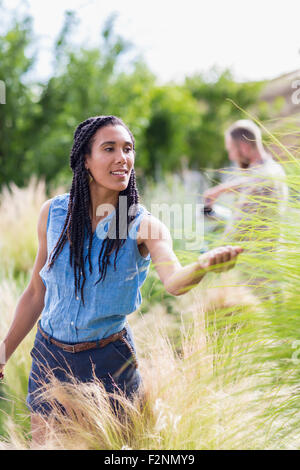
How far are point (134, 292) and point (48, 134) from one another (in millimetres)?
8237

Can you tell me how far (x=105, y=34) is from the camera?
941 cm

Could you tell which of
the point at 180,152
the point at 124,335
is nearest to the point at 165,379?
the point at 124,335

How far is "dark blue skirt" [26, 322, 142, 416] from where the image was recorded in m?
1.68

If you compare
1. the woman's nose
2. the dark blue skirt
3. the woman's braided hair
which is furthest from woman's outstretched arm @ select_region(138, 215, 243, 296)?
the dark blue skirt

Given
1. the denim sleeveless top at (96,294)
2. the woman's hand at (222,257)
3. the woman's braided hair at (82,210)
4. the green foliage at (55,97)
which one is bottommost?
the denim sleeveless top at (96,294)

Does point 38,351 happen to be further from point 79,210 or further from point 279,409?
point 279,409

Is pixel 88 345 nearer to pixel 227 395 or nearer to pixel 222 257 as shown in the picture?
pixel 227 395

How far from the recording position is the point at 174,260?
1550mm

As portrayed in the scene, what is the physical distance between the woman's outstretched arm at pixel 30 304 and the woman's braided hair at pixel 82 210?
4.8 inches

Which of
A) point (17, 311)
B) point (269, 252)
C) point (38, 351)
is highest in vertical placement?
point (269, 252)

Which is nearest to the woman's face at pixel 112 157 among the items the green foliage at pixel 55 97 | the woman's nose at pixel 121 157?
the woman's nose at pixel 121 157

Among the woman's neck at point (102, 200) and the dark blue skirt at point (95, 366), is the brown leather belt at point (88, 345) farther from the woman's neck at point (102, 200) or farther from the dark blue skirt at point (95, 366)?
the woman's neck at point (102, 200)

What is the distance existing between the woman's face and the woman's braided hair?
38 mm

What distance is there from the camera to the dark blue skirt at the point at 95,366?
Answer: 168cm
